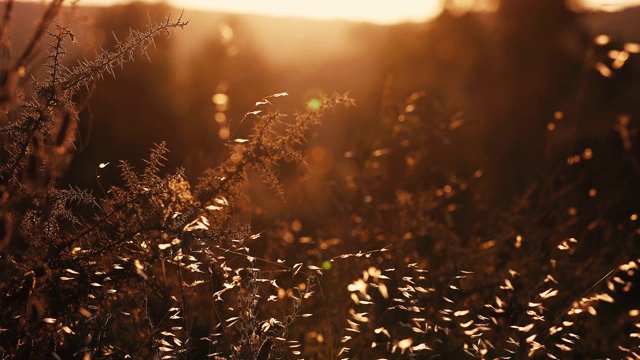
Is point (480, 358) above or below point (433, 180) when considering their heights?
below

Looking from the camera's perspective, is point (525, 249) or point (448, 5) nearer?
point (525, 249)

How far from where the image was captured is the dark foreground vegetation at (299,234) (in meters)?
2.81

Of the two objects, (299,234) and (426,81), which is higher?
(426,81)

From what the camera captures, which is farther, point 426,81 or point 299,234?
point 426,81

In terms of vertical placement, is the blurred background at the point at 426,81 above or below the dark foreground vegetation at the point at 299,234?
above

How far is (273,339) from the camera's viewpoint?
2877 millimetres

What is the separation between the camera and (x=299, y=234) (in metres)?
7.11

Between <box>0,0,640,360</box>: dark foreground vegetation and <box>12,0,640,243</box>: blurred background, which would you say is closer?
<box>0,0,640,360</box>: dark foreground vegetation

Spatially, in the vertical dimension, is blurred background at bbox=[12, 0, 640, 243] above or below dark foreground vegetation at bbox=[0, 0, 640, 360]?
above

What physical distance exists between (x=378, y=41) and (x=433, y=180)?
10728 mm

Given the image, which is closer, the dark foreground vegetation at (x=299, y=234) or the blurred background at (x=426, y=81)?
the dark foreground vegetation at (x=299, y=234)

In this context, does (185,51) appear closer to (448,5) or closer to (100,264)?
(448,5)

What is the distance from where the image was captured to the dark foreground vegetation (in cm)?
281

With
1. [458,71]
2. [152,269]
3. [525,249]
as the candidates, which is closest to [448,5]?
[458,71]
